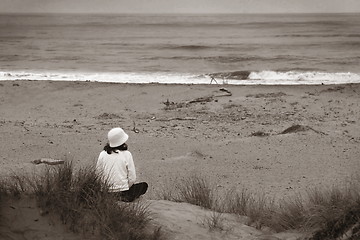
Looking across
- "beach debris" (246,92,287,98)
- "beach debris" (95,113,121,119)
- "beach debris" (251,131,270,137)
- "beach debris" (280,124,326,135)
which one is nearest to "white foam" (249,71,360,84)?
"beach debris" (246,92,287,98)

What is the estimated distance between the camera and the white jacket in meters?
5.82

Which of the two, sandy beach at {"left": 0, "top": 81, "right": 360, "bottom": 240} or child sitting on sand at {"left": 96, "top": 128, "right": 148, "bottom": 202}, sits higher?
child sitting on sand at {"left": 96, "top": 128, "right": 148, "bottom": 202}

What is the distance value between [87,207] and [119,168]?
130 cm

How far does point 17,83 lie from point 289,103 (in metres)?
9.31

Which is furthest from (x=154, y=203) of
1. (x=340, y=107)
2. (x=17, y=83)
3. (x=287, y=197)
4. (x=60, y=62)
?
(x=60, y=62)

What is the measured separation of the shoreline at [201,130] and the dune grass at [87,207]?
82cm

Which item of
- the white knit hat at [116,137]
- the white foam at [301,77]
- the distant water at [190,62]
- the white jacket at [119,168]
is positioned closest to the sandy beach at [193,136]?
the white jacket at [119,168]

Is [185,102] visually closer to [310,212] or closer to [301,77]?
[301,77]

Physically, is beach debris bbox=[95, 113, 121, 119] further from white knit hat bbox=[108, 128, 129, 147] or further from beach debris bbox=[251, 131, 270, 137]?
white knit hat bbox=[108, 128, 129, 147]

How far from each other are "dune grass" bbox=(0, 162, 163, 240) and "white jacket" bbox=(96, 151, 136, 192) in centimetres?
93

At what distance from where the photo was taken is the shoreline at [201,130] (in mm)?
8664

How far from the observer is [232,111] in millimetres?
13562

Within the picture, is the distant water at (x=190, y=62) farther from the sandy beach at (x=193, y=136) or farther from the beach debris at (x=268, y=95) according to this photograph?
the sandy beach at (x=193, y=136)

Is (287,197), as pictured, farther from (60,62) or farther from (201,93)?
(60,62)
